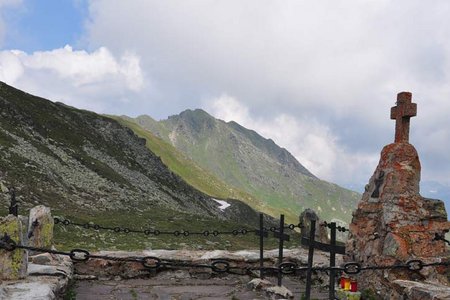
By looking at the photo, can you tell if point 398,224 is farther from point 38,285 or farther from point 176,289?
point 38,285

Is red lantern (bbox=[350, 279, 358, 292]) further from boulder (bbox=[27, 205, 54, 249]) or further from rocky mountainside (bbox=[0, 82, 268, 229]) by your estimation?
rocky mountainside (bbox=[0, 82, 268, 229])

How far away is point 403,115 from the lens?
12.2 metres

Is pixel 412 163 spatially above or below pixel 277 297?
above

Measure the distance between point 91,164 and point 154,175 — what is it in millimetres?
15408

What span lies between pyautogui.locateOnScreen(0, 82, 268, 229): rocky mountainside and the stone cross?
72.2 ft

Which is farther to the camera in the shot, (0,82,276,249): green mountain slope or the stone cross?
(0,82,276,249): green mountain slope

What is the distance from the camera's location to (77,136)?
66688 millimetres

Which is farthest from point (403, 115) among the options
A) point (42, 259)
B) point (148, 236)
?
point (148, 236)

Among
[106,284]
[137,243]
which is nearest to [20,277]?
[106,284]

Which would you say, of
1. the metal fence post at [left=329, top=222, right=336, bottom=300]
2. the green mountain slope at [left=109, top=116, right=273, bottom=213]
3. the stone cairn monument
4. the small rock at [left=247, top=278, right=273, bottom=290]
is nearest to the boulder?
the small rock at [left=247, top=278, right=273, bottom=290]

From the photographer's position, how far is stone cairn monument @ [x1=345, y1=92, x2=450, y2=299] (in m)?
10.5

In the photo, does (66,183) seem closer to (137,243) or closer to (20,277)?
(137,243)

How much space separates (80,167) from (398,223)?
4549 centimetres

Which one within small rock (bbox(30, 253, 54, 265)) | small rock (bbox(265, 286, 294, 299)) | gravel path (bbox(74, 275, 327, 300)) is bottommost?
gravel path (bbox(74, 275, 327, 300))
